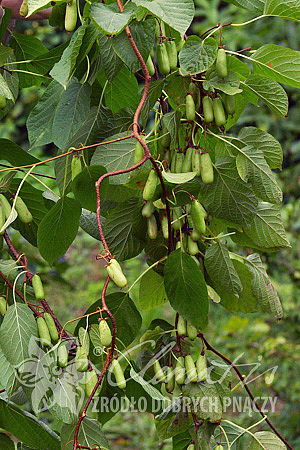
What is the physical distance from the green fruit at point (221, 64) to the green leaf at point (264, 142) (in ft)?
0.24

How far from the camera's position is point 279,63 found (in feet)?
1.54

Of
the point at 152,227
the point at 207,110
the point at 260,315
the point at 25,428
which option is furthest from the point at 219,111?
the point at 260,315

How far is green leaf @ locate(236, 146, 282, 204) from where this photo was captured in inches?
18.6

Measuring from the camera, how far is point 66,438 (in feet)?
1.52

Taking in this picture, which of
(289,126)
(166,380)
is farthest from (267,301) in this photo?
(289,126)

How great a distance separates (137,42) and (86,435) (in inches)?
12.7

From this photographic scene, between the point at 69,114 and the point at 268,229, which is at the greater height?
the point at 69,114

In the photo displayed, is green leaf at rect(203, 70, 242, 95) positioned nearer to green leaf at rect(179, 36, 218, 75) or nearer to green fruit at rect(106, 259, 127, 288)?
green leaf at rect(179, 36, 218, 75)

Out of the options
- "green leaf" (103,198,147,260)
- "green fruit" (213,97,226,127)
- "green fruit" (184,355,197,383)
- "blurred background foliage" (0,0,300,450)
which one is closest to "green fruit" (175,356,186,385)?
"green fruit" (184,355,197,383)

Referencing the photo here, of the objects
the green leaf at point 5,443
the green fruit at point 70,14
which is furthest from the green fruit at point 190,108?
the green leaf at point 5,443

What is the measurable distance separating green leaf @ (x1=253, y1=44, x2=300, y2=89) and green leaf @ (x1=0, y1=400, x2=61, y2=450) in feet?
1.24

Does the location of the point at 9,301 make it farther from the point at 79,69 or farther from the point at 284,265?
the point at 284,265

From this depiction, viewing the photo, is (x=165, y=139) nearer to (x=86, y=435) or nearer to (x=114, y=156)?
(x=114, y=156)

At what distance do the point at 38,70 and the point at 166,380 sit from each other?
343 millimetres
